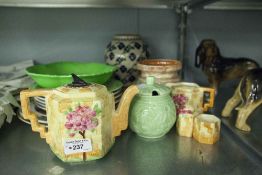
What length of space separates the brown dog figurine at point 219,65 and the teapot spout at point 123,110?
1.25 ft

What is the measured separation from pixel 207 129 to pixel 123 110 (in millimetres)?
189

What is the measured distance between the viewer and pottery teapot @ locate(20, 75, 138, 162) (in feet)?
1.51

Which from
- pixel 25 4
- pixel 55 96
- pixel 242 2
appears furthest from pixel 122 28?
pixel 55 96

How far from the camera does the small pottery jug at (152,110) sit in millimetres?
552

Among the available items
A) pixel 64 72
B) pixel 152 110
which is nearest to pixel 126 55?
pixel 64 72

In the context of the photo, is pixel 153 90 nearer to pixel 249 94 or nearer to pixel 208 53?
pixel 249 94

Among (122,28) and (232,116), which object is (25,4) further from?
(232,116)

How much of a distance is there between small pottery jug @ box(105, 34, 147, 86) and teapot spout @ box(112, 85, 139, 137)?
0.27 metres

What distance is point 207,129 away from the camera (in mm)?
560

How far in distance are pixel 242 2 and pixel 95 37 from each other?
579 mm

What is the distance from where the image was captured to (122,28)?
101 cm

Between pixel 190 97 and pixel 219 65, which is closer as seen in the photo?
pixel 190 97

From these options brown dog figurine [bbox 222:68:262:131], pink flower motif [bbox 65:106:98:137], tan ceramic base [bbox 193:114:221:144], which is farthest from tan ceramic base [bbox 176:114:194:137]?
pink flower motif [bbox 65:106:98:137]

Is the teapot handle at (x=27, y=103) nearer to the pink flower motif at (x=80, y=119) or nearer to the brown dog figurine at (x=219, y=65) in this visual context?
the pink flower motif at (x=80, y=119)
